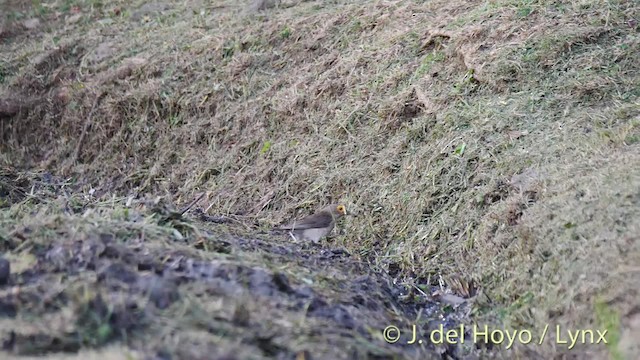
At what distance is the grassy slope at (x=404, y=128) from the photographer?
3.45 meters

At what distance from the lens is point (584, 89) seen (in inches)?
173

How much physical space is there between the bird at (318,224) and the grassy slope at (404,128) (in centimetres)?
13

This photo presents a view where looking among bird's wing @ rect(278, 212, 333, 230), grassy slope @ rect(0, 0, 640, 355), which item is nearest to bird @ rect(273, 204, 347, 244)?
bird's wing @ rect(278, 212, 333, 230)

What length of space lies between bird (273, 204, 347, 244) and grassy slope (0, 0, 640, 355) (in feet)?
0.42

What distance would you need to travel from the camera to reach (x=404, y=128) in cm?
501

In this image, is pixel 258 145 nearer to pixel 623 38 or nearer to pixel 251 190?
pixel 251 190

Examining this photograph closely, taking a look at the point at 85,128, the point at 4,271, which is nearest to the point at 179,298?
the point at 4,271

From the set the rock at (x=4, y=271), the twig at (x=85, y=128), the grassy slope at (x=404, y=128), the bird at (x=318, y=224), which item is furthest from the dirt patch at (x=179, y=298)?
the twig at (x=85, y=128)

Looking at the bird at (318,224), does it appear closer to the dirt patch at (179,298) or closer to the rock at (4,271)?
the dirt patch at (179,298)

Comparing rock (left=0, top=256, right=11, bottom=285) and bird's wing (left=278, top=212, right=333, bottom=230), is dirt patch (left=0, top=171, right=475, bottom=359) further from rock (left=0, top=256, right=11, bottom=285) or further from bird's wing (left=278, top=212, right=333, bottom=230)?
bird's wing (left=278, top=212, right=333, bottom=230)

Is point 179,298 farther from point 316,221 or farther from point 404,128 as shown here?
point 404,128

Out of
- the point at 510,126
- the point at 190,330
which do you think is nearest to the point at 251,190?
the point at 510,126

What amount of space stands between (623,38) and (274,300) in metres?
3.13

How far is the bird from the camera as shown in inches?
182
